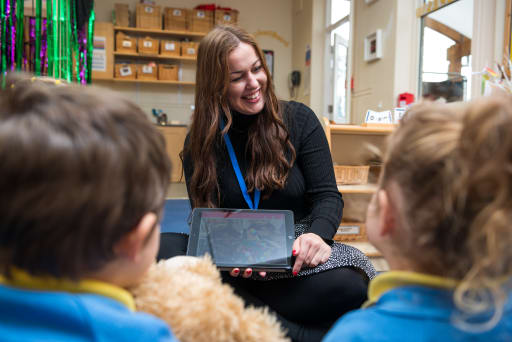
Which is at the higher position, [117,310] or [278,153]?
[278,153]

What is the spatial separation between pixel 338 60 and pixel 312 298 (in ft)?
13.7

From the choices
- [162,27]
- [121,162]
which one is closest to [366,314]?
[121,162]

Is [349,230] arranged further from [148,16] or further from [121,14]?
[121,14]

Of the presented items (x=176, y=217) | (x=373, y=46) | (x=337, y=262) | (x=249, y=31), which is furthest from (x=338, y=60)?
(x=337, y=262)

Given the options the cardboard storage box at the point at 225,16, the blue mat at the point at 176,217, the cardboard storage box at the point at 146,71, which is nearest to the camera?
the blue mat at the point at 176,217

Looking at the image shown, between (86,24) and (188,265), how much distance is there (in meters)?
2.46

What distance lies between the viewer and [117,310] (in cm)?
45

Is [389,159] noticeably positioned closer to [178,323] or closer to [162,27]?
[178,323]

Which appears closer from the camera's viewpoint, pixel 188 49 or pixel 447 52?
pixel 447 52

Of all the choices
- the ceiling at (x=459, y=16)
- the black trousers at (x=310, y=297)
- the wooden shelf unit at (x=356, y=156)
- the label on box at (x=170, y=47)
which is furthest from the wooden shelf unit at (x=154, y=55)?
the black trousers at (x=310, y=297)

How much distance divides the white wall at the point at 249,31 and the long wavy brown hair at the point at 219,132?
14.8ft

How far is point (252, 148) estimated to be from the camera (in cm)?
138

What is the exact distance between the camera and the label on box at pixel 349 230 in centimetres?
239

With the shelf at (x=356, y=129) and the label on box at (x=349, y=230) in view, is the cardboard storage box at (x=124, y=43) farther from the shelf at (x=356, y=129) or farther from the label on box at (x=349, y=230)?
the label on box at (x=349, y=230)
